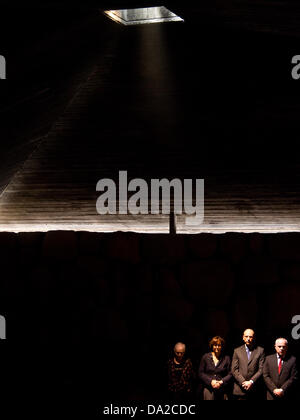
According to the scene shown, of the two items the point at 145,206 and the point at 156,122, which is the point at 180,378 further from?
the point at 156,122

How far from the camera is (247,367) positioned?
17.4 ft

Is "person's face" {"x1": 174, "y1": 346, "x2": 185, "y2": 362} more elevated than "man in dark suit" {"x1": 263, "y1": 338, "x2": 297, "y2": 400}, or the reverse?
"person's face" {"x1": 174, "y1": 346, "x2": 185, "y2": 362}

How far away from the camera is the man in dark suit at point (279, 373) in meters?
5.09

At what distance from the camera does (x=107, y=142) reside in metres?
6.38

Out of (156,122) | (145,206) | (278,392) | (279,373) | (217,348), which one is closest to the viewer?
A: (278,392)

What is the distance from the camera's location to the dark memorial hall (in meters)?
5.91

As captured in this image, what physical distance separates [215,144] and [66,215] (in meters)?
2.12

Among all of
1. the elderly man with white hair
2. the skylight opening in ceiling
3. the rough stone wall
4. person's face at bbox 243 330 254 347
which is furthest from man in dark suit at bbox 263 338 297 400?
the skylight opening in ceiling

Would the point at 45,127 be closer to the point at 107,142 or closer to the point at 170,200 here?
the point at 107,142

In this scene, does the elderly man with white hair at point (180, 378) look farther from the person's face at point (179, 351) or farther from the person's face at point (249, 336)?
the person's face at point (249, 336)

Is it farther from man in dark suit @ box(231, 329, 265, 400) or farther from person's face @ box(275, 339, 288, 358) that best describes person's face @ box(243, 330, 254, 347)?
person's face @ box(275, 339, 288, 358)

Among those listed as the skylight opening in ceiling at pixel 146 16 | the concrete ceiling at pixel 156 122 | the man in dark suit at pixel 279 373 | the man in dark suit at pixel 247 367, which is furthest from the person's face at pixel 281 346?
the skylight opening in ceiling at pixel 146 16

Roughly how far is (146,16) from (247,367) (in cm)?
438

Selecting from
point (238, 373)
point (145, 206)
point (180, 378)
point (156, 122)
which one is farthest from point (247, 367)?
point (156, 122)
